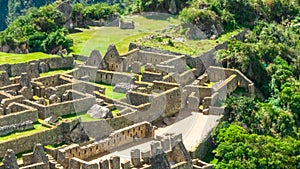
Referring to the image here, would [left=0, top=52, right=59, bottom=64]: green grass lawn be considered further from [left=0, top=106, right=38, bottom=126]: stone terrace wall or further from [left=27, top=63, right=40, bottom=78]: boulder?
[left=0, top=106, right=38, bottom=126]: stone terrace wall

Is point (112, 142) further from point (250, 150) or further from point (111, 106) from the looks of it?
point (250, 150)

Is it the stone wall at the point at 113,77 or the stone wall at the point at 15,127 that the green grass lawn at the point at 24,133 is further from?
the stone wall at the point at 113,77

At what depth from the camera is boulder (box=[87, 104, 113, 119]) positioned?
44.6 meters

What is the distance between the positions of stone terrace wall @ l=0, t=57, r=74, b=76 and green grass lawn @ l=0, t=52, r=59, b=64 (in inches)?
46.8

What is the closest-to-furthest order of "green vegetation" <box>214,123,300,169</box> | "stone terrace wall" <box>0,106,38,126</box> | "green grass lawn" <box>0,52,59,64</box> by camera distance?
"stone terrace wall" <box>0,106,38,126</box>
"green vegetation" <box>214,123,300,169</box>
"green grass lawn" <box>0,52,59,64</box>

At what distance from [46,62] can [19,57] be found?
2705 mm

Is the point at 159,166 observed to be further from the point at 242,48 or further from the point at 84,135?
the point at 242,48

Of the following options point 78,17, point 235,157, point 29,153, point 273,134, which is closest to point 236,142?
point 235,157

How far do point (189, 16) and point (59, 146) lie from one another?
26.8 m

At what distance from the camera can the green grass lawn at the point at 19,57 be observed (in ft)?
177

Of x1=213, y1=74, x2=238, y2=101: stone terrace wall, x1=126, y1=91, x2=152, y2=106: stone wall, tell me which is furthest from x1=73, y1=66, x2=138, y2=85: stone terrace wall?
x1=213, y1=74, x2=238, y2=101: stone terrace wall

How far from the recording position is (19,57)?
182 ft

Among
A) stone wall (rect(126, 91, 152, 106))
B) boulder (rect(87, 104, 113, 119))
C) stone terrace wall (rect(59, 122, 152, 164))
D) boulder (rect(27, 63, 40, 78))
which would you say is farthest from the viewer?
boulder (rect(27, 63, 40, 78))

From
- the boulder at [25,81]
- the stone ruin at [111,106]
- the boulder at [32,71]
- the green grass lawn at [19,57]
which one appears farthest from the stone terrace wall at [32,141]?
the green grass lawn at [19,57]
